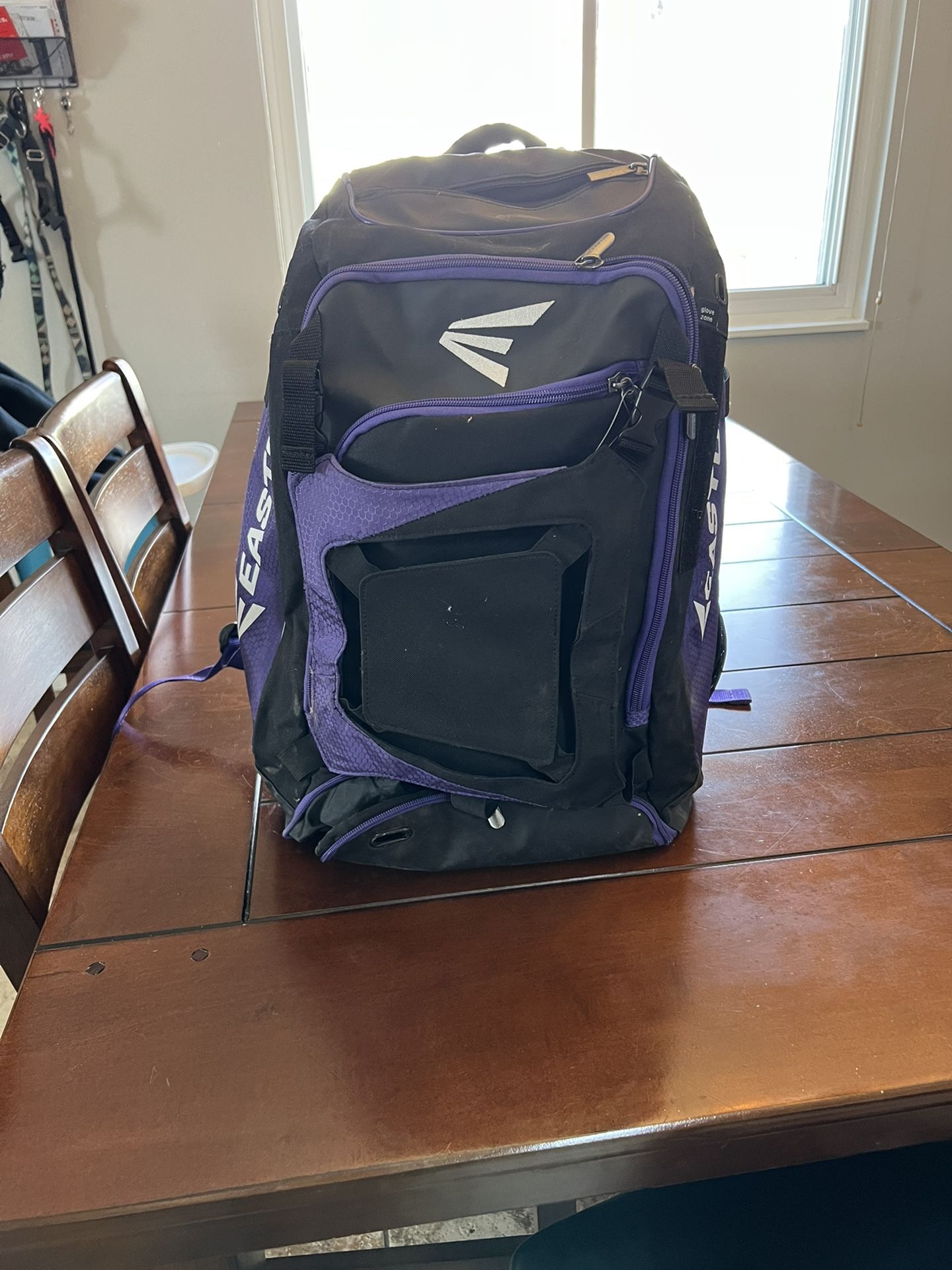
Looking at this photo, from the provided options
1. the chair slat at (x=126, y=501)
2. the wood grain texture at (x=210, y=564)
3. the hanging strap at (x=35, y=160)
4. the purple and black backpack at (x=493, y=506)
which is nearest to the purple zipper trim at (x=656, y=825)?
the purple and black backpack at (x=493, y=506)

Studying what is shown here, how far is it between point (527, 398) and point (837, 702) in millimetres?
446

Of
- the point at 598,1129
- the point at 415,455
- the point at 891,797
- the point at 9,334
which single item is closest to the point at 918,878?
the point at 891,797

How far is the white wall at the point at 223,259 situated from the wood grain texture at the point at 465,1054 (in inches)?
72.8

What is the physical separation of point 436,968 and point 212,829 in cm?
23

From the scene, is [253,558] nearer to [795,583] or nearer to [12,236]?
[795,583]

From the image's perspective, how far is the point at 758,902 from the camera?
575 mm

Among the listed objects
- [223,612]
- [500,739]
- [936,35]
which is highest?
[936,35]

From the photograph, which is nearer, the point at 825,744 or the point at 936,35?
the point at 825,744

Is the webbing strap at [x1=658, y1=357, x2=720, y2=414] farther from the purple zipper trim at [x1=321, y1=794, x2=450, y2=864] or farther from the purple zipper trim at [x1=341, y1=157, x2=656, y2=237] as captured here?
the purple zipper trim at [x1=321, y1=794, x2=450, y2=864]

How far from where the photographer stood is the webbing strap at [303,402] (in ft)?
1.85

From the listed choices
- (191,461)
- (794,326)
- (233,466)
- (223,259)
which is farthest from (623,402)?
(794,326)

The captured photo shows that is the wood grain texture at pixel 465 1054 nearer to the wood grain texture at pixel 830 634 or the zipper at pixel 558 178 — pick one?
the wood grain texture at pixel 830 634

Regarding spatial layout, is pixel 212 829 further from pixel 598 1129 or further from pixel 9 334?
pixel 9 334

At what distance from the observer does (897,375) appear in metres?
2.40
